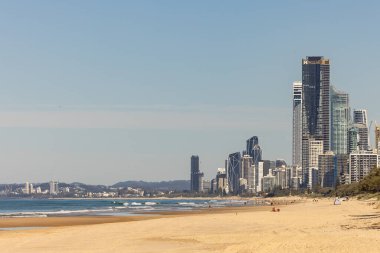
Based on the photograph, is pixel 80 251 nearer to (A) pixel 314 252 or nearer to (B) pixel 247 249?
(B) pixel 247 249

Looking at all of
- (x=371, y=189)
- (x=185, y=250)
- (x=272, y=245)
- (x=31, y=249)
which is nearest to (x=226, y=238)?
(x=185, y=250)

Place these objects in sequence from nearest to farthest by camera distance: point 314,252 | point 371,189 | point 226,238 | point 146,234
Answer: point 314,252 < point 226,238 < point 146,234 < point 371,189

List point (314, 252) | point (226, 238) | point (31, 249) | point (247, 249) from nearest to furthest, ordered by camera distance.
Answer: point (314, 252) < point (247, 249) < point (31, 249) < point (226, 238)

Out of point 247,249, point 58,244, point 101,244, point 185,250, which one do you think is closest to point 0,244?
point 58,244

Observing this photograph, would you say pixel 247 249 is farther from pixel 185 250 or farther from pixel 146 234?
pixel 146 234

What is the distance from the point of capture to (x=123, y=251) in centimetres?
3284

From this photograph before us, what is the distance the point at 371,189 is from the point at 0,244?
4540 inches

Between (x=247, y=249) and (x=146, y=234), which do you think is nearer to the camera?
(x=247, y=249)

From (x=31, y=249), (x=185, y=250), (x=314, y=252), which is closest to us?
(x=314, y=252)

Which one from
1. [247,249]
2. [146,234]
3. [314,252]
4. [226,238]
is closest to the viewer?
[314,252]

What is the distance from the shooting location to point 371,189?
142500 millimetres

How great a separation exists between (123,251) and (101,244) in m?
4.76

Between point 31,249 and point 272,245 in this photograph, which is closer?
point 272,245

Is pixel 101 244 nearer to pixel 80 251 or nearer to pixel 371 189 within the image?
pixel 80 251
